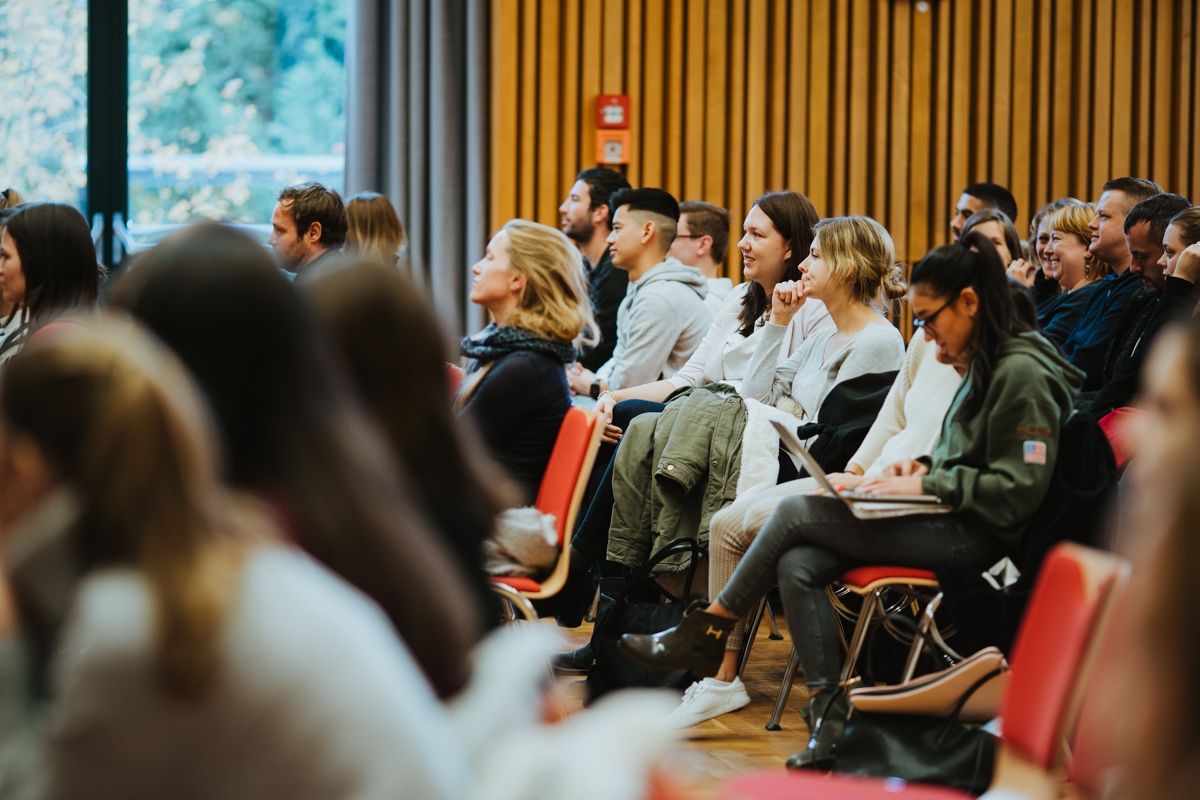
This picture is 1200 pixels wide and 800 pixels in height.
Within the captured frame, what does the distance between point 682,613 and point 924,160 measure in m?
4.10

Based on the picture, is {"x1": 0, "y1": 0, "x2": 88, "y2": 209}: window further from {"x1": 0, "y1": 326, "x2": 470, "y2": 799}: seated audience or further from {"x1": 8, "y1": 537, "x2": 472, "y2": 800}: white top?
{"x1": 8, "y1": 537, "x2": 472, "y2": 800}: white top

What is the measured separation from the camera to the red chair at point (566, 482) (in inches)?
111

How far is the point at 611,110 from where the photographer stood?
6117 mm

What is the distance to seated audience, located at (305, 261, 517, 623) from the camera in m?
1.50

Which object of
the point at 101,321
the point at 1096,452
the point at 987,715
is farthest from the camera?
the point at 1096,452

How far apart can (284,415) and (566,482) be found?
188 centimetres

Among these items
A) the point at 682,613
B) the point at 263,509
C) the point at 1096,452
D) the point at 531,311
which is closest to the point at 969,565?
the point at 1096,452

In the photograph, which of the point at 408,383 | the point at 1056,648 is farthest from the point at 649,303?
the point at 1056,648

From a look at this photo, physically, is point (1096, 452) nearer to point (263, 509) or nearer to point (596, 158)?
point (263, 509)

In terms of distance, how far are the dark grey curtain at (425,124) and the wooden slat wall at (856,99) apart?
0.14 metres

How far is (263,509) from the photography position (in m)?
0.99

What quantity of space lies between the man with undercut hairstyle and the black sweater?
1462 mm

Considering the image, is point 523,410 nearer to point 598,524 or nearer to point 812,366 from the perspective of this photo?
point 598,524

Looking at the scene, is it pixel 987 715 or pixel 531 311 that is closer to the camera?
pixel 987 715
